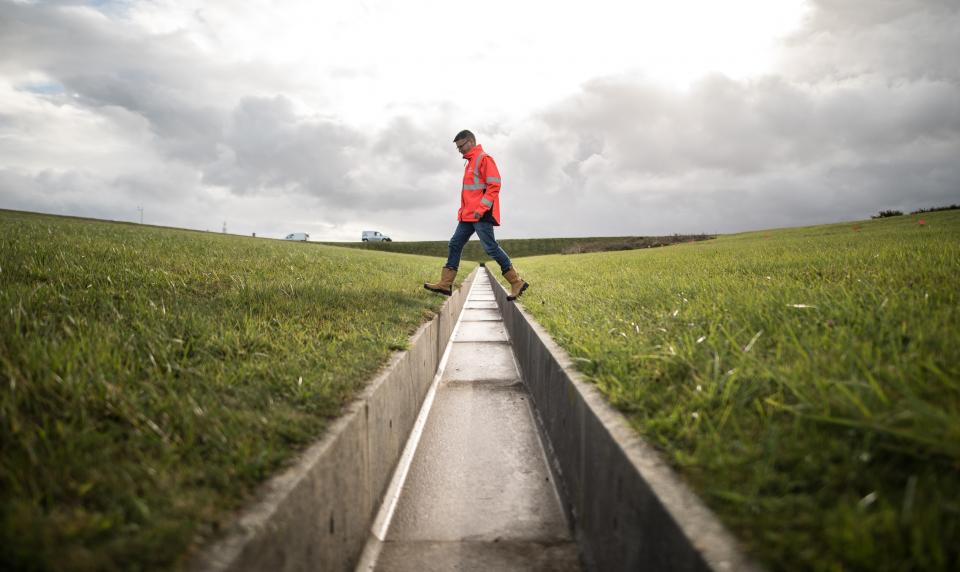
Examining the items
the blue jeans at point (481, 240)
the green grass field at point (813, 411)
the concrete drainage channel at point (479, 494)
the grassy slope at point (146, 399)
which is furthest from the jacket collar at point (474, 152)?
the green grass field at point (813, 411)

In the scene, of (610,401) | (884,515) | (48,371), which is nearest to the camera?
(884,515)

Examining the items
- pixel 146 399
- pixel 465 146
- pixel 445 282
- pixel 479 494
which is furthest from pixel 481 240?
pixel 146 399

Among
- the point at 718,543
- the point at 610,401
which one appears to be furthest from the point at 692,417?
the point at 718,543

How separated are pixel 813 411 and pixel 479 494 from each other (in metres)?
1.90

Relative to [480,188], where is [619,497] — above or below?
below

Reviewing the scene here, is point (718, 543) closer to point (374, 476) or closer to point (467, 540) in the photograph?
point (467, 540)

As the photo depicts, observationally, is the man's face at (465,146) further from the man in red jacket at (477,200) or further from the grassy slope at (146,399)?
the grassy slope at (146,399)

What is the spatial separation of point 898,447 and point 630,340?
1911mm

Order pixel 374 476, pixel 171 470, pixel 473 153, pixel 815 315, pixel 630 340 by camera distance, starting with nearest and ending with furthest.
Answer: pixel 171 470 → pixel 374 476 → pixel 815 315 → pixel 630 340 → pixel 473 153

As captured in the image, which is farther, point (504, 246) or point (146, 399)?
point (504, 246)

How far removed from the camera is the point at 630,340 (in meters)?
3.40

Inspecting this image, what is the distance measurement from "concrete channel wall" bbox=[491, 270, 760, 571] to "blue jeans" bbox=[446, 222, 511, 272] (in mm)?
3056

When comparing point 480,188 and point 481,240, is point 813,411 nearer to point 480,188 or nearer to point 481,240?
point 481,240

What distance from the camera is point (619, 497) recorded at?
1906 mm
